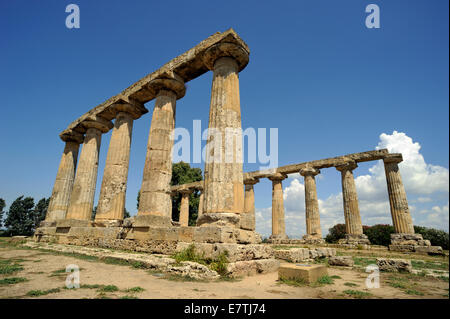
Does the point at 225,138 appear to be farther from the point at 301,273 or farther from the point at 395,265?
the point at 395,265

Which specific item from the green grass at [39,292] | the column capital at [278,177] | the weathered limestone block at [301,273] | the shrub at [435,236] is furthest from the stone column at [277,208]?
the green grass at [39,292]

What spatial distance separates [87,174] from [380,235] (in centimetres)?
3747

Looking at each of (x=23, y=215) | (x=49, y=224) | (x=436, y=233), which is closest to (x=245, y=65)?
(x=49, y=224)

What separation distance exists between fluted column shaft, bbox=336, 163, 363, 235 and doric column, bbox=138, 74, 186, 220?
53.3 feet

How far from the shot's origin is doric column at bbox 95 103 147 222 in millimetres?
11461

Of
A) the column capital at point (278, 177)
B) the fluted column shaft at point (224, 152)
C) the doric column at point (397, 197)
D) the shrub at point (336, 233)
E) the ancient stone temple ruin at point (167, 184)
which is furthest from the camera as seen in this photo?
the shrub at point (336, 233)

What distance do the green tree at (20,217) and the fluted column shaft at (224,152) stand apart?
4785 cm

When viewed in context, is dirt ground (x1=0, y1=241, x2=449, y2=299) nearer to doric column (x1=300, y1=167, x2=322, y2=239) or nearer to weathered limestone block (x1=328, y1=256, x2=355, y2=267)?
weathered limestone block (x1=328, y1=256, x2=355, y2=267)

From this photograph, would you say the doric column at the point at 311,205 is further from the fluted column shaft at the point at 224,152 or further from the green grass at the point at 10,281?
the green grass at the point at 10,281

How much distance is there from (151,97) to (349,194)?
18.1m

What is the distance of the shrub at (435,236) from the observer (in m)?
26.1

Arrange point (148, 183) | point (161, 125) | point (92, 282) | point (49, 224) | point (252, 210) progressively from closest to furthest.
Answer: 1. point (92, 282)
2. point (148, 183)
3. point (161, 125)
4. point (49, 224)
5. point (252, 210)
